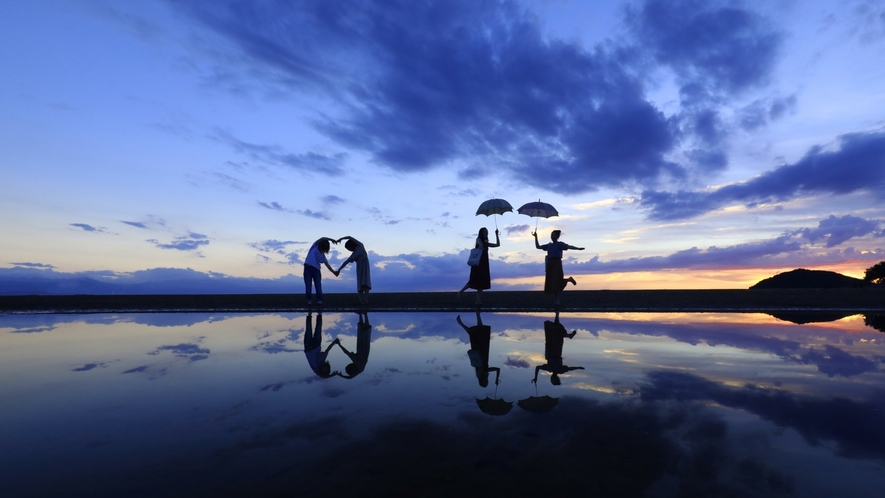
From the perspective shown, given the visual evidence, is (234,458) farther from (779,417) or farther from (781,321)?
(781,321)

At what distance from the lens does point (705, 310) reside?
13.8 m

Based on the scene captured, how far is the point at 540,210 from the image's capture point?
15.3 metres

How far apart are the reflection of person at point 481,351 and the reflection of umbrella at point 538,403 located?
699 millimetres

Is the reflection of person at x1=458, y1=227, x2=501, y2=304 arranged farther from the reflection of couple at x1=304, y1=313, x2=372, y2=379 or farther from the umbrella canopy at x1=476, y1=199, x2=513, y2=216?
the reflection of couple at x1=304, y1=313, x2=372, y2=379

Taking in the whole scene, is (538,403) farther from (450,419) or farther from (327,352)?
(327,352)

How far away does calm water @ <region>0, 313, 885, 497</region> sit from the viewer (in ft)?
8.54

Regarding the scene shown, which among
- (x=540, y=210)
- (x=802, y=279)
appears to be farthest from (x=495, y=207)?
(x=802, y=279)

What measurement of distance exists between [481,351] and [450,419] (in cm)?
333

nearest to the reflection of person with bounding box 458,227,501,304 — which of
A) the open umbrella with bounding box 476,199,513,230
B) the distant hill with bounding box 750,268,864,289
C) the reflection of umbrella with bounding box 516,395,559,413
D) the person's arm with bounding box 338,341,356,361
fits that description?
the open umbrella with bounding box 476,199,513,230

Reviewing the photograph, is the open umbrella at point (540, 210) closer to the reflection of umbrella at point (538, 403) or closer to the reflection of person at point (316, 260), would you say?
the reflection of person at point (316, 260)

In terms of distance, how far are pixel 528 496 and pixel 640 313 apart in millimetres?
12123

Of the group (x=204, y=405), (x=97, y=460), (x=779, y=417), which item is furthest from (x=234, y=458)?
(x=779, y=417)

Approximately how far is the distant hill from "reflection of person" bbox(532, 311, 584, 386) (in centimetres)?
4277

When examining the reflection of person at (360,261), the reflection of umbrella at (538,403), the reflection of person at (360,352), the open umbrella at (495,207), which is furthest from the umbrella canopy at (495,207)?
the reflection of umbrella at (538,403)
